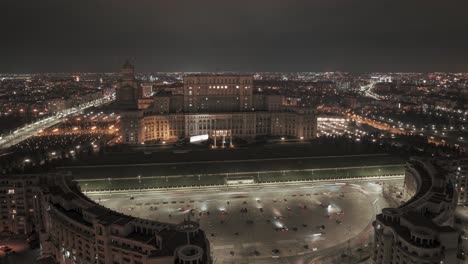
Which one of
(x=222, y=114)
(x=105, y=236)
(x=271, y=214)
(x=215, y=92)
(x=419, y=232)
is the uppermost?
(x=215, y=92)

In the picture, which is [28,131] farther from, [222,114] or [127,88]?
[222,114]

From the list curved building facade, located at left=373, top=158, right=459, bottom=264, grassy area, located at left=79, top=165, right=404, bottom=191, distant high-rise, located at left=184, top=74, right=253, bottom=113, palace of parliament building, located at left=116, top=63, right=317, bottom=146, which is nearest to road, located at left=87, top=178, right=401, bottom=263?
grassy area, located at left=79, top=165, right=404, bottom=191

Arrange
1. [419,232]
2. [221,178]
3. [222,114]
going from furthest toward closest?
[222,114] → [221,178] → [419,232]

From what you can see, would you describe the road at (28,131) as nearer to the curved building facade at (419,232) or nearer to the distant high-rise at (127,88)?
the distant high-rise at (127,88)

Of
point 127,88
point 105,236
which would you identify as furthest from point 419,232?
point 127,88

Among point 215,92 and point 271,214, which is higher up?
point 215,92

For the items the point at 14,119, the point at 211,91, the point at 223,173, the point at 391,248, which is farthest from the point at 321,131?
the point at 14,119

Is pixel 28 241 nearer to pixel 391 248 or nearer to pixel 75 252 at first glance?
pixel 75 252
